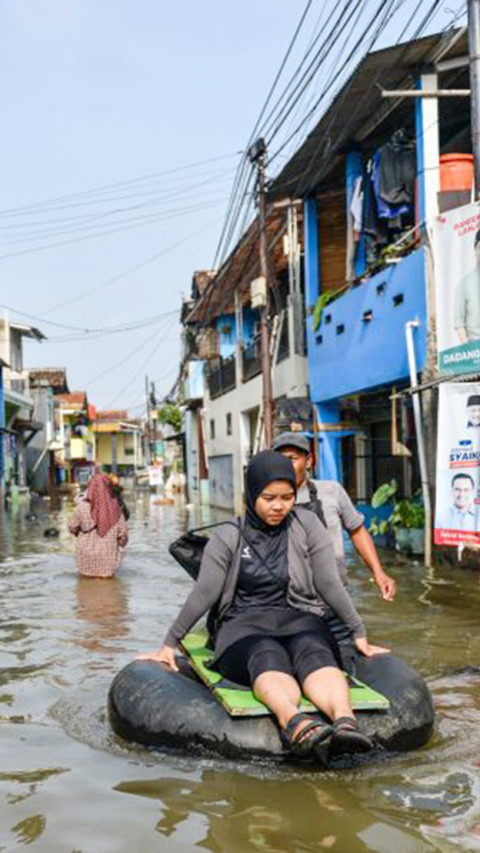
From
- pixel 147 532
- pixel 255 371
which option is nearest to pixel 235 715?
pixel 147 532

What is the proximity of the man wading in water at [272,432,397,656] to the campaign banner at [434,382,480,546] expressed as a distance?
434 cm

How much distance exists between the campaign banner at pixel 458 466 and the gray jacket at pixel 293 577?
5.59m

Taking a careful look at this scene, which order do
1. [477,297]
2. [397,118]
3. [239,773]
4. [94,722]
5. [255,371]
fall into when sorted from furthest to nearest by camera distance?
[255,371] < [397,118] < [477,297] < [94,722] < [239,773]

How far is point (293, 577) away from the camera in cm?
524

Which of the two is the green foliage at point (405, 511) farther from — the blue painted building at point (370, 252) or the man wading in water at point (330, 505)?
the man wading in water at point (330, 505)

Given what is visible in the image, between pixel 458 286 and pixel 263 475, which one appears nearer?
pixel 263 475

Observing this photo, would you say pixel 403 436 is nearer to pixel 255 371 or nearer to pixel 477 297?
pixel 477 297

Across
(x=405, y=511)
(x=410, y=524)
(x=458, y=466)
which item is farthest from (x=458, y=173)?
(x=410, y=524)

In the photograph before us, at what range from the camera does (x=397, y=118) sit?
50.0ft

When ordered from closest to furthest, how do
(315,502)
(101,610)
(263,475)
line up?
(263,475) < (315,502) < (101,610)

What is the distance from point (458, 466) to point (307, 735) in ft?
22.9

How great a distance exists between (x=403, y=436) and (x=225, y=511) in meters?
18.6

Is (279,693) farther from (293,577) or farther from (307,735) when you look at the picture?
(293,577)

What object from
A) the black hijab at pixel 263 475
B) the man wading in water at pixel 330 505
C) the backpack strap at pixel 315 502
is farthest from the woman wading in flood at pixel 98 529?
the black hijab at pixel 263 475
